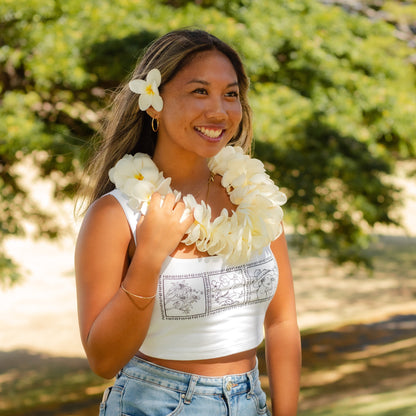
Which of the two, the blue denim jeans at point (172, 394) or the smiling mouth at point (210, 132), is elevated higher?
the smiling mouth at point (210, 132)

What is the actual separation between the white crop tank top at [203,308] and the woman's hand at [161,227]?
75mm

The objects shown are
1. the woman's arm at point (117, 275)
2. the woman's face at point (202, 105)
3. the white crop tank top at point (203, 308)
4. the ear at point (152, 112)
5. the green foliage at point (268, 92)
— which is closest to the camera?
the woman's arm at point (117, 275)

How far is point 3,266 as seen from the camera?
225 inches

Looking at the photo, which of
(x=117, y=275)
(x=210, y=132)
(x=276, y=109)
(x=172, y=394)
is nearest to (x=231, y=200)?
(x=210, y=132)

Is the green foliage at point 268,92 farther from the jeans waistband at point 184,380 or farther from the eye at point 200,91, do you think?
the jeans waistband at point 184,380

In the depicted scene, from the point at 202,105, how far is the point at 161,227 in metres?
0.39

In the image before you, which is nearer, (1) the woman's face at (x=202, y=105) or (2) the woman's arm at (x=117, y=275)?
(2) the woman's arm at (x=117, y=275)

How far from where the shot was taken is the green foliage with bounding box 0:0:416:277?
5500mm

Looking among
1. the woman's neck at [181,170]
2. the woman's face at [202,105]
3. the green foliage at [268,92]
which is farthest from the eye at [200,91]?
the green foliage at [268,92]

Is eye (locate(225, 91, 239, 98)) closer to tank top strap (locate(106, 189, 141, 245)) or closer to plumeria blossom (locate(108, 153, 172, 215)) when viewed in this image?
plumeria blossom (locate(108, 153, 172, 215))

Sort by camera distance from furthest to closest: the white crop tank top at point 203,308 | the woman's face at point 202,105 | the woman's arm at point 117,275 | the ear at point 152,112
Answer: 1. the ear at point 152,112
2. the woman's face at point 202,105
3. the white crop tank top at point 203,308
4. the woman's arm at point 117,275

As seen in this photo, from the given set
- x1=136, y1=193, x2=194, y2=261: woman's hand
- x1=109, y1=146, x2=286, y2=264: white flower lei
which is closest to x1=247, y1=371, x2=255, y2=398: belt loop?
x1=109, y1=146, x2=286, y2=264: white flower lei

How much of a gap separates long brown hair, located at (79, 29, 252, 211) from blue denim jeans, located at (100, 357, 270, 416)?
56cm

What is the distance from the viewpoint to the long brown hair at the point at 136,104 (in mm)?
1885
